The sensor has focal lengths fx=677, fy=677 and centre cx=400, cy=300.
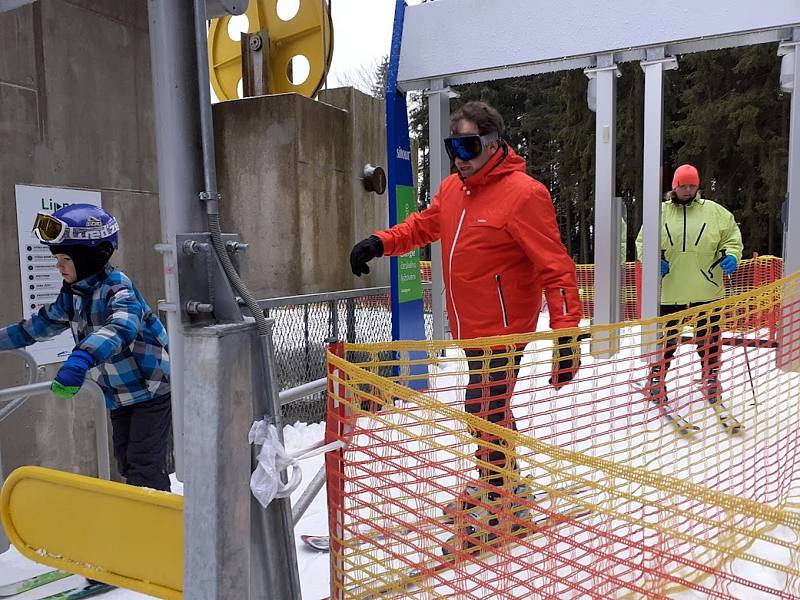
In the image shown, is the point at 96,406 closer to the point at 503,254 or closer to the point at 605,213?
the point at 503,254

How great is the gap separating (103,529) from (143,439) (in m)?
1.73

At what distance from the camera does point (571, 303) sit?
2734mm

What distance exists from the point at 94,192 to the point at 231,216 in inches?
55.2

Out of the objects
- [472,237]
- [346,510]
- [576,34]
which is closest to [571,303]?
[472,237]

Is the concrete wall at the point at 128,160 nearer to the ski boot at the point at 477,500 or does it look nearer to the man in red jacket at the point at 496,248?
the man in red jacket at the point at 496,248

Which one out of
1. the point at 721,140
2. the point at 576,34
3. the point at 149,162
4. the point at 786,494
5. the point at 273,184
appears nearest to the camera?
the point at 786,494

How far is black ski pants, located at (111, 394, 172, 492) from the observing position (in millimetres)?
3113

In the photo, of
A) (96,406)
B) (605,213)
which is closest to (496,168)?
(96,406)

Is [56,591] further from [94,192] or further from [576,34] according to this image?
[576,34]

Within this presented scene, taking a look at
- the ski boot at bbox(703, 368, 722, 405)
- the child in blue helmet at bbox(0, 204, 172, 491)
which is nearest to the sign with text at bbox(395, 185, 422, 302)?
the ski boot at bbox(703, 368, 722, 405)

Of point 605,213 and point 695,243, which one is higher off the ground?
point 605,213

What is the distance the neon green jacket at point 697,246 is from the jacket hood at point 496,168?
2468mm

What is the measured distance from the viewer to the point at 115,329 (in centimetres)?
266

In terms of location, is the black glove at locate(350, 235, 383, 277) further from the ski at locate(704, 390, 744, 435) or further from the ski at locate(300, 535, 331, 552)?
the ski at locate(704, 390, 744, 435)
